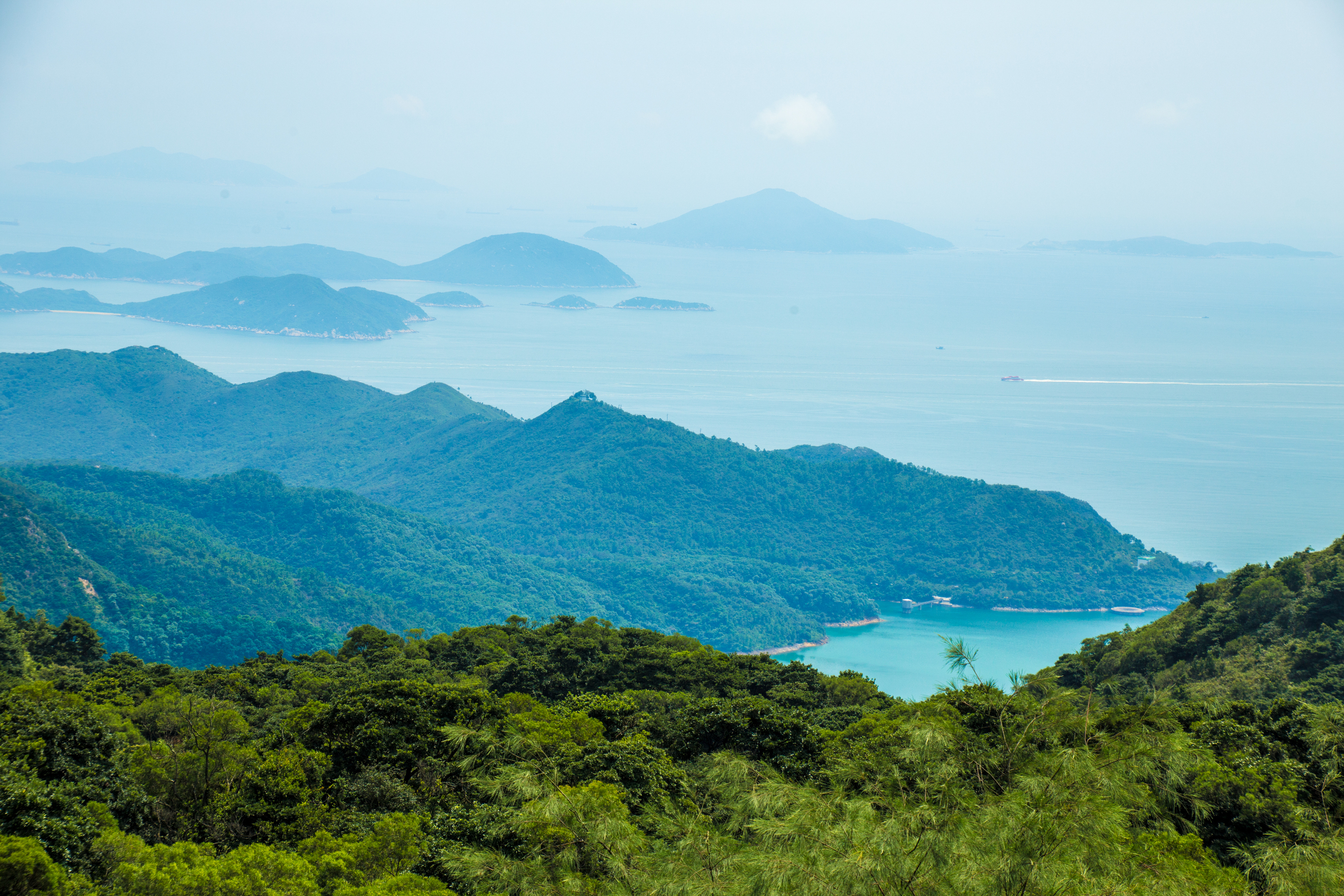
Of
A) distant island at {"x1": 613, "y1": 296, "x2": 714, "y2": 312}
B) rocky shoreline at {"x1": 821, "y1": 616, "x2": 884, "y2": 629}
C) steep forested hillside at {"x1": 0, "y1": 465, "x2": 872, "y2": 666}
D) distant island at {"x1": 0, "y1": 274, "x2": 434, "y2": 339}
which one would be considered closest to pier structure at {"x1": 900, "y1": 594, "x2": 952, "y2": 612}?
rocky shoreline at {"x1": 821, "y1": 616, "x2": 884, "y2": 629}

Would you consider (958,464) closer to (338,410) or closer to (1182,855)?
(338,410)

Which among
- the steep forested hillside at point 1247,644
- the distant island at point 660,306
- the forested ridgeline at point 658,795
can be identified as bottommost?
the steep forested hillside at point 1247,644

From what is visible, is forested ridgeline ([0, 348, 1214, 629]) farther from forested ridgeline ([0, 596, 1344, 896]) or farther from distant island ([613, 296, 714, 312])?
Answer: distant island ([613, 296, 714, 312])

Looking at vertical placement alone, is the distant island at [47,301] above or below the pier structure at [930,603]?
above

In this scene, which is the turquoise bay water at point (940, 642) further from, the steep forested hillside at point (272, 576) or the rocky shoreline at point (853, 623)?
the steep forested hillside at point (272, 576)

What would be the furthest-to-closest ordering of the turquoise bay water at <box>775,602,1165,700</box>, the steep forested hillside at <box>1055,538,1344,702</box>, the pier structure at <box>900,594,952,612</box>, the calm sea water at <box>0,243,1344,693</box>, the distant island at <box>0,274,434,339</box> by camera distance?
the distant island at <box>0,274,434,339</box>
the calm sea water at <box>0,243,1344,693</box>
the pier structure at <box>900,594,952,612</box>
the turquoise bay water at <box>775,602,1165,700</box>
the steep forested hillside at <box>1055,538,1344,702</box>

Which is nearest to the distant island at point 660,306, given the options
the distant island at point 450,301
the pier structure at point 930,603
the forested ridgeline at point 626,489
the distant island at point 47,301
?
the distant island at point 450,301
